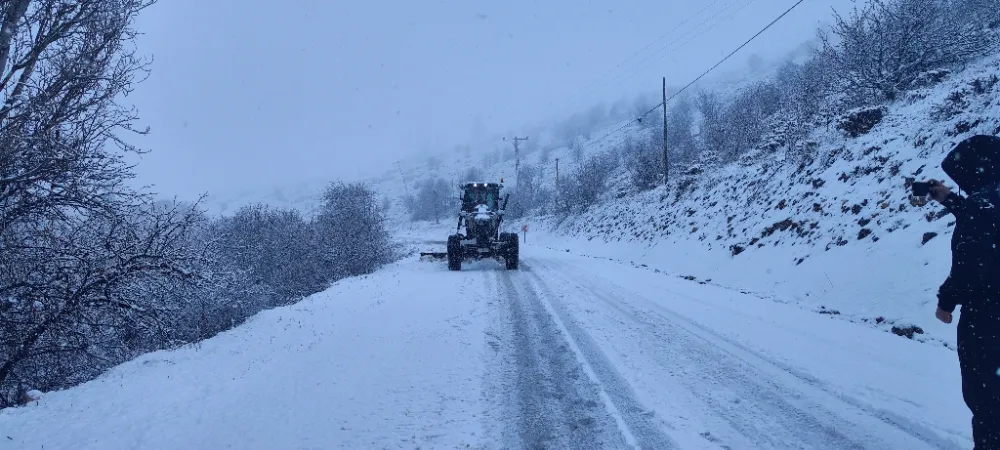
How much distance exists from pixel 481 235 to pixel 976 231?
14.3 metres

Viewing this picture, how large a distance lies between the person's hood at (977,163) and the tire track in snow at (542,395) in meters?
2.57

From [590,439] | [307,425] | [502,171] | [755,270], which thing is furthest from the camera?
[502,171]

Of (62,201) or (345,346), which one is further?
(345,346)

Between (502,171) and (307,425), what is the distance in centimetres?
11780

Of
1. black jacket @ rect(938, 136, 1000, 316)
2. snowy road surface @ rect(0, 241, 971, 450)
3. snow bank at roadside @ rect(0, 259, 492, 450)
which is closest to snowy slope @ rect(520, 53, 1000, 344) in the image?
snowy road surface @ rect(0, 241, 971, 450)

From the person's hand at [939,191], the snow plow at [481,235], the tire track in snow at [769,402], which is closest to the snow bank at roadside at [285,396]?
the tire track in snow at [769,402]

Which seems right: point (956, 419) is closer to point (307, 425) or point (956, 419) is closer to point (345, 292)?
point (307, 425)

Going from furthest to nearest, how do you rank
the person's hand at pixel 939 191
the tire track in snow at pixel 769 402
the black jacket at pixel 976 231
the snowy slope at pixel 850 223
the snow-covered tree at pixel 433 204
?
the snow-covered tree at pixel 433 204 → the snowy slope at pixel 850 223 → the tire track in snow at pixel 769 402 → the person's hand at pixel 939 191 → the black jacket at pixel 976 231

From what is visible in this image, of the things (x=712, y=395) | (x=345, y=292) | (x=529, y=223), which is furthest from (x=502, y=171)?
(x=712, y=395)

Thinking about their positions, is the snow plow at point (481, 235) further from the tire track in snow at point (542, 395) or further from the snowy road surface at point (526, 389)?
the tire track in snow at point (542, 395)

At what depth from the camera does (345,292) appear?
11.7 metres

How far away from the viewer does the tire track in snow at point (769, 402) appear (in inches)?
135

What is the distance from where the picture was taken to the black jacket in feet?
8.47

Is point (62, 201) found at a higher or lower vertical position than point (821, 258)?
higher
